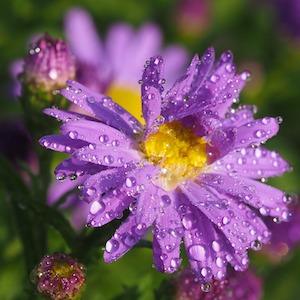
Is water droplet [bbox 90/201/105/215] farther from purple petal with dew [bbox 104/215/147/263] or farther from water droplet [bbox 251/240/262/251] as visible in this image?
water droplet [bbox 251/240/262/251]

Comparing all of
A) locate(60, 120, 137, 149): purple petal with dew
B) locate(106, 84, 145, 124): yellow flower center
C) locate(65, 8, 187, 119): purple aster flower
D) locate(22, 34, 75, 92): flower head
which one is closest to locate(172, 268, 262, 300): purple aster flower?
locate(60, 120, 137, 149): purple petal with dew

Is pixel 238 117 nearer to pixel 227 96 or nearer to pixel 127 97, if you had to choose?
pixel 227 96

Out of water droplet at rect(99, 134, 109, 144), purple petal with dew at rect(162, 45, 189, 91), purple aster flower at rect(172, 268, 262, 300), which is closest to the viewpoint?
water droplet at rect(99, 134, 109, 144)

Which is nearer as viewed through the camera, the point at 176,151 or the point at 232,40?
the point at 176,151

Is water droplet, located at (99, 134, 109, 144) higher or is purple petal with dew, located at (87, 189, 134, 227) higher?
water droplet, located at (99, 134, 109, 144)

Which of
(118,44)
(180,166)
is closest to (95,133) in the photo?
(180,166)

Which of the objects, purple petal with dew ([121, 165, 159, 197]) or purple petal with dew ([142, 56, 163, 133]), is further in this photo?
purple petal with dew ([142, 56, 163, 133])

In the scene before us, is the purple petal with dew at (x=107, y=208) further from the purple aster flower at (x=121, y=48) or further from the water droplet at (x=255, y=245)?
the purple aster flower at (x=121, y=48)
